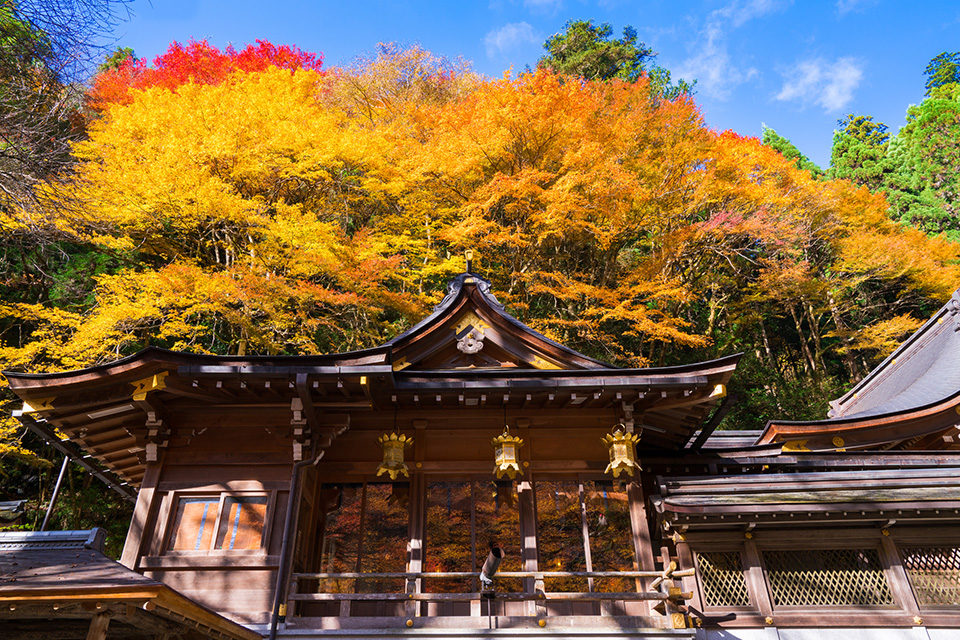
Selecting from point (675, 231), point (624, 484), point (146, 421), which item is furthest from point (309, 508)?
point (675, 231)

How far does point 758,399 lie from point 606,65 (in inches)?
864

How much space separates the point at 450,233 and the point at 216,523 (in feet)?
46.4

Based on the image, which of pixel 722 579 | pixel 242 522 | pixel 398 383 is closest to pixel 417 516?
pixel 398 383

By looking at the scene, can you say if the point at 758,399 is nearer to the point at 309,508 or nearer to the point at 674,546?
the point at 674,546

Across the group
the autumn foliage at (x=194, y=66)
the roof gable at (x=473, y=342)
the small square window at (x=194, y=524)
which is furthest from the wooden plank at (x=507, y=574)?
the autumn foliage at (x=194, y=66)

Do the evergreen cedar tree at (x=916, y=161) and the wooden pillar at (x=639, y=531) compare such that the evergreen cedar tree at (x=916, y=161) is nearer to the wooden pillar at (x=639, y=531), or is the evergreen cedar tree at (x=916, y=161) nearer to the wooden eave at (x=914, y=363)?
the wooden eave at (x=914, y=363)

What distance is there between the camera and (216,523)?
811cm

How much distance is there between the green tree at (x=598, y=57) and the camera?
34.1 metres

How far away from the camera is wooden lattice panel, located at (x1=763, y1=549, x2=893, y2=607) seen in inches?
310

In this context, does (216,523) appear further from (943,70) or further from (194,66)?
(943,70)

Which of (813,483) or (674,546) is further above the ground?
(813,483)

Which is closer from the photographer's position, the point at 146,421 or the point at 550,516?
the point at 146,421

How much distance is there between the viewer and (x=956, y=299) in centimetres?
1458

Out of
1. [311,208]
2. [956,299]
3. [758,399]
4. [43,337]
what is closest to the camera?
[956,299]
